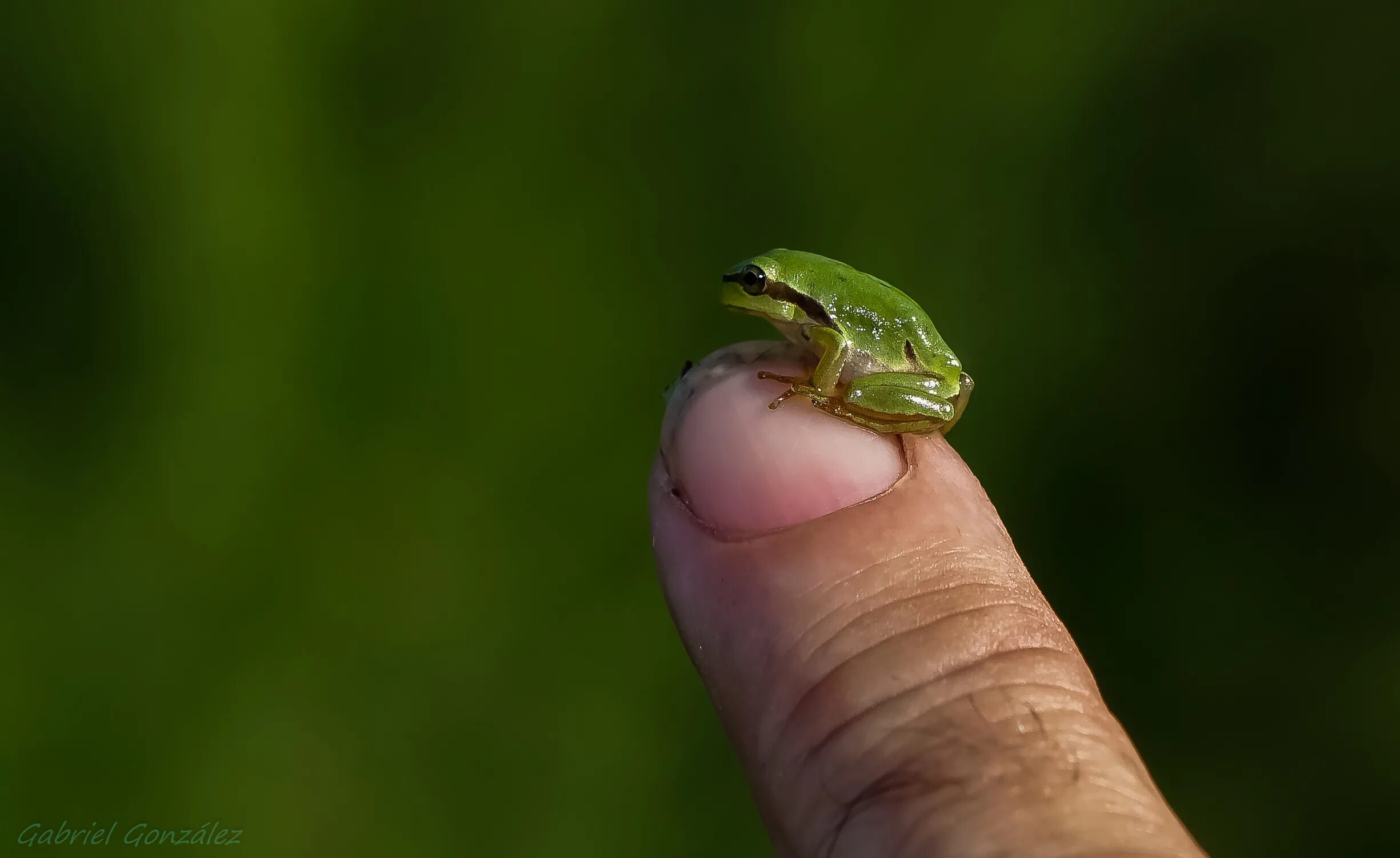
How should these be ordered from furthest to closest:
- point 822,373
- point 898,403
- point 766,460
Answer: point 822,373, point 898,403, point 766,460

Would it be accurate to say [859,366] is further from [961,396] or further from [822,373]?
[961,396]

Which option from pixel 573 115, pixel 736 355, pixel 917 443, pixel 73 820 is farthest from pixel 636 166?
pixel 73 820

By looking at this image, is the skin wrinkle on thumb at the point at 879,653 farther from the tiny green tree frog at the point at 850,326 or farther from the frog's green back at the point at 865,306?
the frog's green back at the point at 865,306
